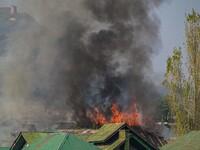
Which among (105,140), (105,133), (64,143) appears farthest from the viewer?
(105,133)

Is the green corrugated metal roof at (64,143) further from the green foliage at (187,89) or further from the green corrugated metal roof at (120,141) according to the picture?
the green foliage at (187,89)

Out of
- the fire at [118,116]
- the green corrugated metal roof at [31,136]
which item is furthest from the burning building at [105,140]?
the fire at [118,116]

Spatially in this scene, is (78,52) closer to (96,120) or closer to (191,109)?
(96,120)

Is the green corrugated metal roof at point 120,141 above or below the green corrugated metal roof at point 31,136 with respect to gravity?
below

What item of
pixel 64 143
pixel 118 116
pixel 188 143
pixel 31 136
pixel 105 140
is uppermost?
pixel 118 116

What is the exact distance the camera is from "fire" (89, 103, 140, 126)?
71750mm

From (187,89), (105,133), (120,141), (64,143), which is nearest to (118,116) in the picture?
(187,89)

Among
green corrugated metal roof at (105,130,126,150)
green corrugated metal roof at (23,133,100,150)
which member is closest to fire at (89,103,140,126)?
green corrugated metal roof at (105,130,126,150)

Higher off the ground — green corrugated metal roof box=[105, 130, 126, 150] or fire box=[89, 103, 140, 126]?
fire box=[89, 103, 140, 126]

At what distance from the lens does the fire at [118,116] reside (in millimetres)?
71750

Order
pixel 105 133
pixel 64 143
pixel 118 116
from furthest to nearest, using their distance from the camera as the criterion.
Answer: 1. pixel 118 116
2. pixel 105 133
3. pixel 64 143

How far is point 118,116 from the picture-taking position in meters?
74.8

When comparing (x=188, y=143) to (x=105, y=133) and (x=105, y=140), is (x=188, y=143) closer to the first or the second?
(x=105, y=133)

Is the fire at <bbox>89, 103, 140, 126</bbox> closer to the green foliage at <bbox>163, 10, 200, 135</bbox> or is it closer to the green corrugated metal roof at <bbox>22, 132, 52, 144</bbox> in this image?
the green foliage at <bbox>163, 10, 200, 135</bbox>
